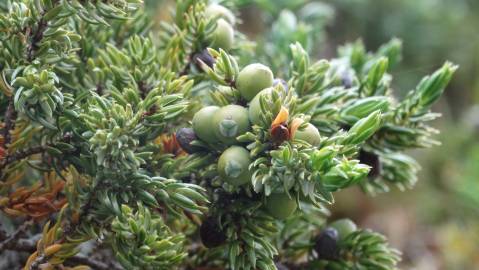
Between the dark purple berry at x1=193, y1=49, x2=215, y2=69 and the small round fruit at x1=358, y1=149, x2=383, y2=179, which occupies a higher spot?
the dark purple berry at x1=193, y1=49, x2=215, y2=69

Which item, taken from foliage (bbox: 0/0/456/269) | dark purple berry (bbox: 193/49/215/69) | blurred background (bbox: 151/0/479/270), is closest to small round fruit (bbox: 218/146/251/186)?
foliage (bbox: 0/0/456/269)

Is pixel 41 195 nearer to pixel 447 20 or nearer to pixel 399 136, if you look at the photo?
pixel 399 136

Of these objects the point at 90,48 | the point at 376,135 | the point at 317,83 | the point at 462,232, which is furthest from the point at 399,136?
the point at 462,232

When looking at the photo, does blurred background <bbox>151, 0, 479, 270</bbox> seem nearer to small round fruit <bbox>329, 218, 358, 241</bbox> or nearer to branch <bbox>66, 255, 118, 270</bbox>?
Answer: small round fruit <bbox>329, 218, 358, 241</bbox>

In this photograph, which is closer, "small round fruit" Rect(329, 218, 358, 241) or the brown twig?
the brown twig

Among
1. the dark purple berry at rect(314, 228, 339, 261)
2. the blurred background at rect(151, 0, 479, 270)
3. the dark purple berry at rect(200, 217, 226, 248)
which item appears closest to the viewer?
the dark purple berry at rect(200, 217, 226, 248)

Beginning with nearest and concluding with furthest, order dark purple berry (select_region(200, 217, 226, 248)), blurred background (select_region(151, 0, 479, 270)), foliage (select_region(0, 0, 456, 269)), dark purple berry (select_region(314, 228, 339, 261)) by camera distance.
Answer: foliage (select_region(0, 0, 456, 269)) < dark purple berry (select_region(200, 217, 226, 248)) < dark purple berry (select_region(314, 228, 339, 261)) < blurred background (select_region(151, 0, 479, 270))

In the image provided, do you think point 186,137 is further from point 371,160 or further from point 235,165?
point 371,160
